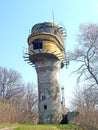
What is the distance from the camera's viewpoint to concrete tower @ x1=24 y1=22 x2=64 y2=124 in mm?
28953

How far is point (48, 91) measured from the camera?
29188mm

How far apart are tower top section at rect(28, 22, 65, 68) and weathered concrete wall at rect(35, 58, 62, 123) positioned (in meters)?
0.66

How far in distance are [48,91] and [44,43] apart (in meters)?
4.96

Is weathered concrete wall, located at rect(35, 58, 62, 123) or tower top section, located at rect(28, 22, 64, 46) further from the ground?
tower top section, located at rect(28, 22, 64, 46)

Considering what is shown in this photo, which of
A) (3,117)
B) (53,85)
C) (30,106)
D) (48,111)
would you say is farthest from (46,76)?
(30,106)

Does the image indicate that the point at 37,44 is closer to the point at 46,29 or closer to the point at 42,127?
the point at 46,29

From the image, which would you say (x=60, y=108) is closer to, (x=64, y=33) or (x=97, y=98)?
(x=97, y=98)

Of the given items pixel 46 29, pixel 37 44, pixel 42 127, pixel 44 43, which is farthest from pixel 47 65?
pixel 42 127

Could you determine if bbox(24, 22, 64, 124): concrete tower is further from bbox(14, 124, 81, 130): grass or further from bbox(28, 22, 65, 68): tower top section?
bbox(14, 124, 81, 130): grass

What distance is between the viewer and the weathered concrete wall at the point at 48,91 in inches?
1134

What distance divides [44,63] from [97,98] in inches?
273

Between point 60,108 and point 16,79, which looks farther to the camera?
point 16,79

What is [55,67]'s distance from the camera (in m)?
30.3

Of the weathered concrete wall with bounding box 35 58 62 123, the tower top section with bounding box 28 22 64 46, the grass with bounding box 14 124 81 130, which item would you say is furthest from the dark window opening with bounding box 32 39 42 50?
the grass with bounding box 14 124 81 130
